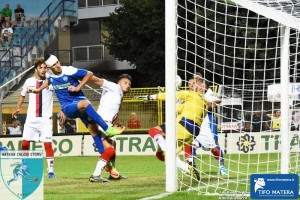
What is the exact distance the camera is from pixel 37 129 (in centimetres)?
1653

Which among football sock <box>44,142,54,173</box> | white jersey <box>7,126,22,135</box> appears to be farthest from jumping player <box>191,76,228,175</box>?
white jersey <box>7,126,22,135</box>

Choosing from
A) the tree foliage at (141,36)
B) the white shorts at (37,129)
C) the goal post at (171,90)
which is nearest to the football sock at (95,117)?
the goal post at (171,90)

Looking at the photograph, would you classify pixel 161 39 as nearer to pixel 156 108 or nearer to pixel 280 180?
pixel 156 108

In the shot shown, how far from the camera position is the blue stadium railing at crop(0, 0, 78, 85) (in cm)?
3912

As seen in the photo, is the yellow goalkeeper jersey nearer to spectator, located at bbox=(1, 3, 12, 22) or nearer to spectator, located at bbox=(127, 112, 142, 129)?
spectator, located at bbox=(127, 112, 142, 129)

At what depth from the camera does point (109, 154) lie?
13812 millimetres

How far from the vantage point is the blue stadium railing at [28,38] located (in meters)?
39.1

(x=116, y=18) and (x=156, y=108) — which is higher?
(x=116, y=18)

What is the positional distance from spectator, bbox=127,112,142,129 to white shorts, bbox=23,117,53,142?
13.3 meters

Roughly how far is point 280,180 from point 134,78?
3964cm

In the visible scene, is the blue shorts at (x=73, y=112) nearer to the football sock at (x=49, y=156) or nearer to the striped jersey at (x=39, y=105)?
the football sock at (x=49, y=156)

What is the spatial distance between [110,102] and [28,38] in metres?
26.5

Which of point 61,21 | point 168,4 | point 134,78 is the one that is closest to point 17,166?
point 168,4

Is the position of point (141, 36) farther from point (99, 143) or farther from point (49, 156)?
point (99, 143)
